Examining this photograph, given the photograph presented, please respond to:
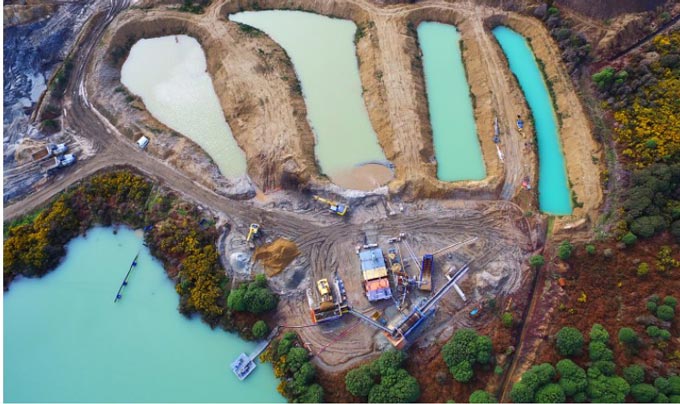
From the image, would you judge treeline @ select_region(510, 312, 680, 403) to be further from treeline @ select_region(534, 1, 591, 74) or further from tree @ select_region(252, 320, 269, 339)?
treeline @ select_region(534, 1, 591, 74)

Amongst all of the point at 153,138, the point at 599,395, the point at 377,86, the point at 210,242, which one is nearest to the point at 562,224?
the point at 599,395

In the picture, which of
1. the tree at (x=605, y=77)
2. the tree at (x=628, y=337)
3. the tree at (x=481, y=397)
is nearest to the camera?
the tree at (x=481, y=397)

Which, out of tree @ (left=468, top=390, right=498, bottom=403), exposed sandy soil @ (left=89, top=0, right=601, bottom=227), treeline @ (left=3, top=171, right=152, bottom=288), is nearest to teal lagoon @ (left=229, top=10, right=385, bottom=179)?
exposed sandy soil @ (left=89, top=0, right=601, bottom=227)

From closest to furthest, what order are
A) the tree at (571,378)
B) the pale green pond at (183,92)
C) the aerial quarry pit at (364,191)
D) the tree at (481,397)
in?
the tree at (571,378)
the tree at (481,397)
the aerial quarry pit at (364,191)
the pale green pond at (183,92)

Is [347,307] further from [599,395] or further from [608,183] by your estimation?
[608,183]

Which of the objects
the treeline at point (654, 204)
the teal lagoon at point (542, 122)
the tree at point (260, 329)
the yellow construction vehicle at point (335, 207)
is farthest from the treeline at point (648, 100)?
the tree at point (260, 329)

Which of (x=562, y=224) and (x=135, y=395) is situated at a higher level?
(x=562, y=224)

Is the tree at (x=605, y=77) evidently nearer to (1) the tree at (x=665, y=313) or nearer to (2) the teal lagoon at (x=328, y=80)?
(1) the tree at (x=665, y=313)

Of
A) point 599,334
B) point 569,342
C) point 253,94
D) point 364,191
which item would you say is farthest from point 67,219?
point 599,334
